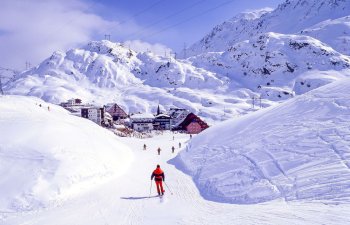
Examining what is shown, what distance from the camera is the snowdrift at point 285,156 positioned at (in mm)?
15148

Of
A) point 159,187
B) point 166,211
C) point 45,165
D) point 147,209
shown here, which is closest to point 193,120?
point 45,165

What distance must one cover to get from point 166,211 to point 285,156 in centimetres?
739

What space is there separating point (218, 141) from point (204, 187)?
9.62 metres

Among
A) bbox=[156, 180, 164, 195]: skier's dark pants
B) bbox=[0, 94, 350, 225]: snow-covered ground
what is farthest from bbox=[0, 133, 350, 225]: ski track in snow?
bbox=[156, 180, 164, 195]: skier's dark pants

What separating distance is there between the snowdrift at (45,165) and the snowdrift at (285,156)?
6118mm

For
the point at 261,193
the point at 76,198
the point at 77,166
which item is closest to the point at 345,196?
the point at 261,193

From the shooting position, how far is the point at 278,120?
24.8 metres

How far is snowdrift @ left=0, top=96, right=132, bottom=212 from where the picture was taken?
56.8ft

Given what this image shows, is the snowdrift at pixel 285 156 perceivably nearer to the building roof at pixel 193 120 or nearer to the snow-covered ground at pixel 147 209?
the snow-covered ground at pixel 147 209

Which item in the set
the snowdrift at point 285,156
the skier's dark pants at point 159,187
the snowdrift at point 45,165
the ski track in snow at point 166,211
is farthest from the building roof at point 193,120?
the skier's dark pants at point 159,187

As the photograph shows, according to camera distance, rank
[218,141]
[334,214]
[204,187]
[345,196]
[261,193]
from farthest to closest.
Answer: [218,141]
[204,187]
[261,193]
[345,196]
[334,214]

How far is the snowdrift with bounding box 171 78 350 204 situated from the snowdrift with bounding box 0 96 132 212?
6.12 m

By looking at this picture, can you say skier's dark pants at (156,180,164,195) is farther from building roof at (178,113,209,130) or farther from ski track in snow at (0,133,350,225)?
building roof at (178,113,209,130)

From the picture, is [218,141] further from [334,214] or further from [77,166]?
[334,214]
